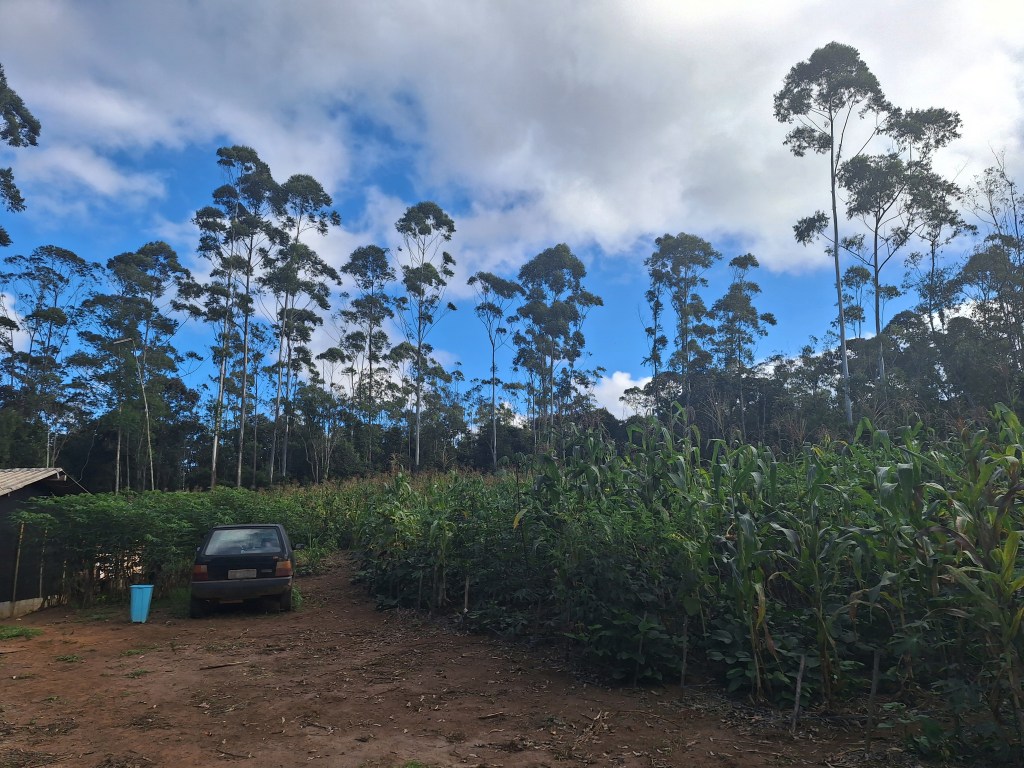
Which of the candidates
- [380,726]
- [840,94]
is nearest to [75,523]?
[380,726]

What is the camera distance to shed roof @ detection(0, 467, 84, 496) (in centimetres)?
938

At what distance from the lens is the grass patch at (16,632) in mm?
7739

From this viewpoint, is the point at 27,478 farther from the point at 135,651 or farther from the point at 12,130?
the point at 12,130

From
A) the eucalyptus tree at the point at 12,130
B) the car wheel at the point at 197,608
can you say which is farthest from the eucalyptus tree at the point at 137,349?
the car wheel at the point at 197,608

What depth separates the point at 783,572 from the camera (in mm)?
4352

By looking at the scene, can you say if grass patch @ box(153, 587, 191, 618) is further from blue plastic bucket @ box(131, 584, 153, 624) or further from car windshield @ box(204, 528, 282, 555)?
car windshield @ box(204, 528, 282, 555)

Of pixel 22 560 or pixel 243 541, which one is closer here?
pixel 243 541

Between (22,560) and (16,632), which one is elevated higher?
(22,560)

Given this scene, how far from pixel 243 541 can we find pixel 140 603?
1.56m

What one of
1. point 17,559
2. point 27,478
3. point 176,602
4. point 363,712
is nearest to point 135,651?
point 176,602

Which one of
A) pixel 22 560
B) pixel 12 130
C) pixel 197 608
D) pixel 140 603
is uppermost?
pixel 12 130

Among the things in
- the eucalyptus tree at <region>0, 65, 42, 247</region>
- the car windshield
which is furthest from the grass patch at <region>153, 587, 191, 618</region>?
the eucalyptus tree at <region>0, 65, 42, 247</region>

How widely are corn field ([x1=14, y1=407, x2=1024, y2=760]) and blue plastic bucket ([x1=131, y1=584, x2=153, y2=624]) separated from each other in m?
3.96

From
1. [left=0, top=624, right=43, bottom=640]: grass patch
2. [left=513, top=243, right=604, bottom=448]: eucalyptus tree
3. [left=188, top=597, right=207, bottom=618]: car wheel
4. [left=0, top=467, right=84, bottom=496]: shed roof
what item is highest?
[left=513, top=243, right=604, bottom=448]: eucalyptus tree
